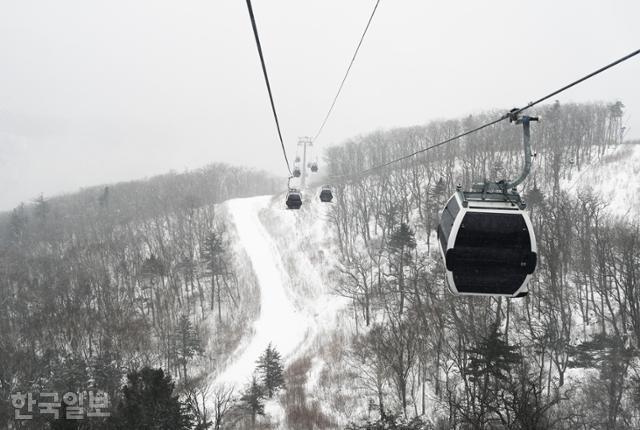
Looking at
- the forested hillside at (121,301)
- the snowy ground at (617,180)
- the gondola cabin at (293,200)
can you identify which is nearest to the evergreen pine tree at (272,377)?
the forested hillside at (121,301)

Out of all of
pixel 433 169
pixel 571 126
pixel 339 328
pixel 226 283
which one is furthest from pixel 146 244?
pixel 571 126

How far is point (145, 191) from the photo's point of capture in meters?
99.5

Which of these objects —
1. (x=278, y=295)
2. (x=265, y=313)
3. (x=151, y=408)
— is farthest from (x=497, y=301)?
(x=278, y=295)

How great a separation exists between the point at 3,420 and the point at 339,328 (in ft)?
98.3

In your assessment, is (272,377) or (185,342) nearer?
(272,377)

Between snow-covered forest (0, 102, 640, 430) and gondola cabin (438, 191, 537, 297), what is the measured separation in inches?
410

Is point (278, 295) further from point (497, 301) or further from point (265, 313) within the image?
point (497, 301)

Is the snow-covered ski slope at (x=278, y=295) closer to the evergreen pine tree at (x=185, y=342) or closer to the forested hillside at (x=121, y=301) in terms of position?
the forested hillside at (x=121, y=301)

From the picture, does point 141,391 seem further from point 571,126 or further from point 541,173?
point 571,126

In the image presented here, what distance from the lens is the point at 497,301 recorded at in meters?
25.1

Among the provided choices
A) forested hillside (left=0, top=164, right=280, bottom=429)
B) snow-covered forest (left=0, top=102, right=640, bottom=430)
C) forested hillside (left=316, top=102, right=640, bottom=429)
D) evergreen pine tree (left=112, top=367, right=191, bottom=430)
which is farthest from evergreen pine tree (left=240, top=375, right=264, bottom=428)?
forested hillside (left=0, top=164, right=280, bottom=429)

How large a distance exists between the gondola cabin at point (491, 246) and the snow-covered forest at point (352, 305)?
10.4 metres

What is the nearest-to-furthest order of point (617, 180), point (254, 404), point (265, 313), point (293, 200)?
point (293, 200) < point (254, 404) < point (265, 313) < point (617, 180)

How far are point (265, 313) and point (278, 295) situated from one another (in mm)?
3737
